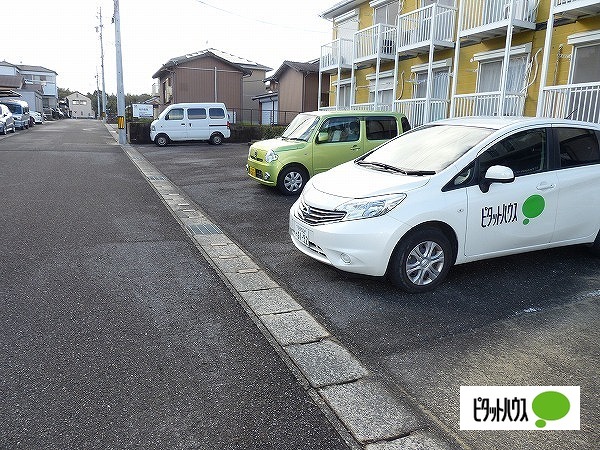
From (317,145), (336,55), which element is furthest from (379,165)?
(336,55)

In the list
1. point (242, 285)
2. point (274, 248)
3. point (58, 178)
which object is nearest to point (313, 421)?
point (242, 285)

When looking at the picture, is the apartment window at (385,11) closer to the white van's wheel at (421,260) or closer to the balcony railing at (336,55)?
the balcony railing at (336,55)

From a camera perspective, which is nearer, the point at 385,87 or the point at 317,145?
the point at 317,145

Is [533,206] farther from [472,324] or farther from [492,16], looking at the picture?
[492,16]

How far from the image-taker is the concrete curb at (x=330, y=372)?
2482 mm

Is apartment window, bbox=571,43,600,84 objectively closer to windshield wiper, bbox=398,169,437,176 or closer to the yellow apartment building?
the yellow apartment building

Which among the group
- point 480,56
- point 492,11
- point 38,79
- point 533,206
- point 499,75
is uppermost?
point 38,79

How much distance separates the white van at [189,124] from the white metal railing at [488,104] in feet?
40.6

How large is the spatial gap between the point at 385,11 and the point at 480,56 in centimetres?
601

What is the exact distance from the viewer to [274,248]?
18.9 feet

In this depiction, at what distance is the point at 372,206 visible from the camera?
4215 mm

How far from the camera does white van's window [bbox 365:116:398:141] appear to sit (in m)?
9.53

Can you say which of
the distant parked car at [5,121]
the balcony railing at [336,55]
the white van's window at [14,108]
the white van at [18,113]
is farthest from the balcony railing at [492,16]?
the white van's window at [14,108]

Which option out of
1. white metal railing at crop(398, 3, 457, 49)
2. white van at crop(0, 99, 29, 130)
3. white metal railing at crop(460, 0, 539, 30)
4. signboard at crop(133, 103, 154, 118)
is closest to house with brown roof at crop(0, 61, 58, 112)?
signboard at crop(133, 103, 154, 118)
